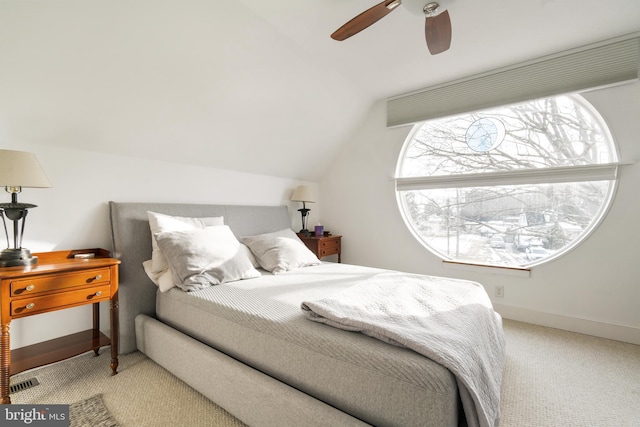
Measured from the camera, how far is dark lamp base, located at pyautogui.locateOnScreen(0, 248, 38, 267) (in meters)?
1.57

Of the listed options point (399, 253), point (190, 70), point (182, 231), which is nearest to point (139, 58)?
point (190, 70)

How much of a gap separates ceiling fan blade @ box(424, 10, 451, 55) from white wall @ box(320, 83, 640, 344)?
1766mm

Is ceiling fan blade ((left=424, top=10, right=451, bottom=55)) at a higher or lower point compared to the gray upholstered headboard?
higher

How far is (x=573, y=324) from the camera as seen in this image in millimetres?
2539

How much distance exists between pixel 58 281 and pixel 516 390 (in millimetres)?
2740

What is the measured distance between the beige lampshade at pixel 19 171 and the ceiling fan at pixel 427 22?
1880 mm

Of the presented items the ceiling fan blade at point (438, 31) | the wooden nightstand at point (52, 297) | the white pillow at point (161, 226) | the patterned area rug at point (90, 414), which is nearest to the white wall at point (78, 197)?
the wooden nightstand at point (52, 297)

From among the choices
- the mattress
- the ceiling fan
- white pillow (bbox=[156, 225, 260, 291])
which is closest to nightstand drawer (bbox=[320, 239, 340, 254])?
white pillow (bbox=[156, 225, 260, 291])

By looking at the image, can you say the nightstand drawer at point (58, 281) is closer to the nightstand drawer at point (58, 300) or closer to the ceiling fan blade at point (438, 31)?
the nightstand drawer at point (58, 300)

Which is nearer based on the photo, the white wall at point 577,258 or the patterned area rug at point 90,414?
the patterned area rug at point 90,414

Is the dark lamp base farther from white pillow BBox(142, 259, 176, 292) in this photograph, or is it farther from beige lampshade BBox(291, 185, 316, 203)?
beige lampshade BBox(291, 185, 316, 203)

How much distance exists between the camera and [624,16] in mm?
2043

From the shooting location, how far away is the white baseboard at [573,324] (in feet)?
7.66

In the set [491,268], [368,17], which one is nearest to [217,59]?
[368,17]
